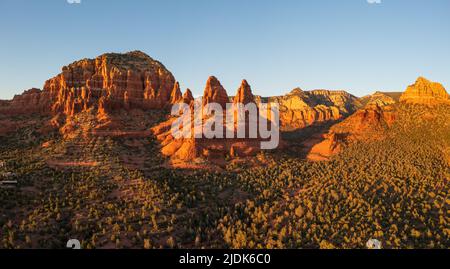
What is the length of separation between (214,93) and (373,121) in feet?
146

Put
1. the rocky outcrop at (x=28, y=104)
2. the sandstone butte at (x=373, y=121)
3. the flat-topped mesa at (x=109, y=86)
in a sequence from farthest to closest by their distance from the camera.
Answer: the rocky outcrop at (x=28, y=104) → the flat-topped mesa at (x=109, y=86) → the sandstone butte at (x=373, y=121)

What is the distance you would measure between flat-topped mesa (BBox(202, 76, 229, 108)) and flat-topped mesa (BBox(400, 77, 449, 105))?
56.9 meters

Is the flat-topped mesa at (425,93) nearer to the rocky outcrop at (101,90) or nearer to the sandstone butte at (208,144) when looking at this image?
the sandstone butte at (208,144)

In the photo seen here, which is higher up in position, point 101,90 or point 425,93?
point 101,90

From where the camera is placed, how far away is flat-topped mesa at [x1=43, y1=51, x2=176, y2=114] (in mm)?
74625

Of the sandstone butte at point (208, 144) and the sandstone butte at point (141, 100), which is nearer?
the sandstone butte at point (208, 144)

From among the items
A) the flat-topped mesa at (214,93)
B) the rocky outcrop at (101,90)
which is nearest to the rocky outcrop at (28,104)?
the rocky outcrop at (101,90)

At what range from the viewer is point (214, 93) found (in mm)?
74812

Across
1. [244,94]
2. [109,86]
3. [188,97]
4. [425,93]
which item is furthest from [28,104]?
[425,93]

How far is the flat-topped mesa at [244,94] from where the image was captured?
73.8m

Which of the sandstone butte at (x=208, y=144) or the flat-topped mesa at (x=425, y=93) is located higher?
the flat-topped mesa at (x=425, y=93)

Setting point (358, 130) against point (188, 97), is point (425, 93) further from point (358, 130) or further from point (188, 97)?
point (188, 97)
